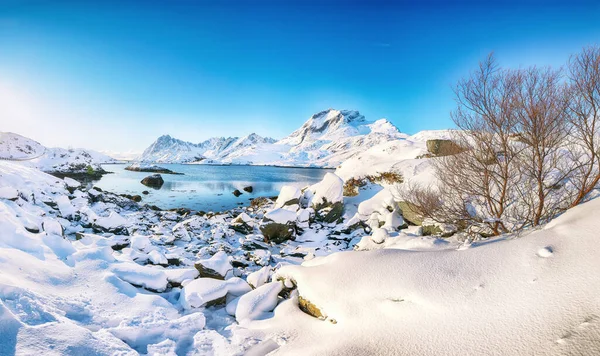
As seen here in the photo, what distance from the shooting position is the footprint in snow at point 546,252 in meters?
3.70

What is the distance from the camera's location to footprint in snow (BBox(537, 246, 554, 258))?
3702mm

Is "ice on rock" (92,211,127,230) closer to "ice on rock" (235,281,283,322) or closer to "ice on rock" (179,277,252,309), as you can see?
"ice on rock" (179,277,252,309)

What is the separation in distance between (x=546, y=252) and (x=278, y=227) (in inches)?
429

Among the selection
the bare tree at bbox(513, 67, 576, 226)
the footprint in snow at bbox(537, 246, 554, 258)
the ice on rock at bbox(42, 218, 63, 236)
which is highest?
the bare tree at bbox(513, 67, 576, 226)

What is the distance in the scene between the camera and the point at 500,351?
8.81ft

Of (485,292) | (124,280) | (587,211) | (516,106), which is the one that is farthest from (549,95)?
(124,280)

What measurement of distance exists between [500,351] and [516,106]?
604 cm

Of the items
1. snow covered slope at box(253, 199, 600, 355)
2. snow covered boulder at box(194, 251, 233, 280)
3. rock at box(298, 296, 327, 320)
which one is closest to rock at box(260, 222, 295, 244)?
snow covered boulder at box(194, 251, 233, 280)

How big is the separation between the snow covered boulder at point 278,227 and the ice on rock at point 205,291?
6.52 m

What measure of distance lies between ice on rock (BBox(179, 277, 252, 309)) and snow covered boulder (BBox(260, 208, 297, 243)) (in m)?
6.52

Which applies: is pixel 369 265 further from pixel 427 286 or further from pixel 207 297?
pixel 207 297

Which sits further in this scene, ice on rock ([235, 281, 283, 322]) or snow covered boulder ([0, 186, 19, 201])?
snow covered boulder ([0, 186, 19, 201])

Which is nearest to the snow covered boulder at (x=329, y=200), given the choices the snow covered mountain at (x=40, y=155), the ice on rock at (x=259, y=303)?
the ice on rock at (x=259, y=303)

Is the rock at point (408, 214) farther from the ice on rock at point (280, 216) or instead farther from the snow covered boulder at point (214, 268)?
the snow covered boulder at point (214, 268)
